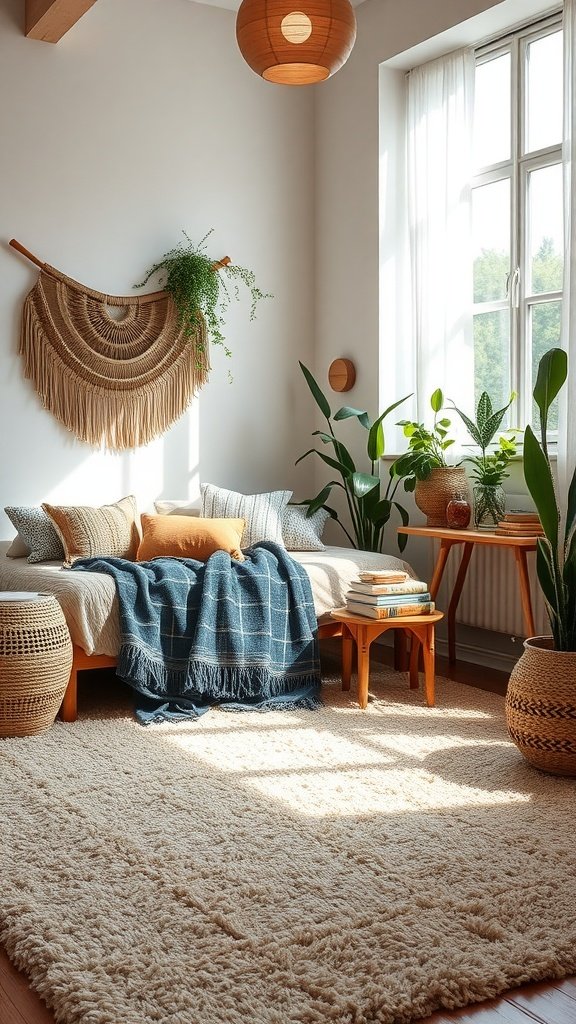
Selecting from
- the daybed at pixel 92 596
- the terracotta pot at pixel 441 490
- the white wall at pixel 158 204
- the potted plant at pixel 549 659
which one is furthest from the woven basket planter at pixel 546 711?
the white wall at pixel 158 204

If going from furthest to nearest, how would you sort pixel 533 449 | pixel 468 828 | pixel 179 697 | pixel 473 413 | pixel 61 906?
pixel 473 413 < pixel 179 697 < pixel 533 449 < pixel 468 828 < pixel 61 906

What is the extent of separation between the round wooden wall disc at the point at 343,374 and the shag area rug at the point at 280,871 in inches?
88.8

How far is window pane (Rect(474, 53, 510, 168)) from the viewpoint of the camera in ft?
15.1

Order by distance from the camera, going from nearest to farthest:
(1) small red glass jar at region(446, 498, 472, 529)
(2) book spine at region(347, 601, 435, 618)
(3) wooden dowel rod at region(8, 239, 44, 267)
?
1. (2) book spine at region(347, 601, 435, 618)
2. (1) small red glass jar at region(446, 498, 472, 529)
3. (3) wooden dowel rod at region(8, 239, 44, 267)

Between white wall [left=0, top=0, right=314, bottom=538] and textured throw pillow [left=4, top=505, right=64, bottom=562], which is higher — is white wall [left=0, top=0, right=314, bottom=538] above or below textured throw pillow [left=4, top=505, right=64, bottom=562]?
above

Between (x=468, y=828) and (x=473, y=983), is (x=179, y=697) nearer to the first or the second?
(x=468, y=828)

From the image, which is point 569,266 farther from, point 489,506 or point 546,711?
point 546,711

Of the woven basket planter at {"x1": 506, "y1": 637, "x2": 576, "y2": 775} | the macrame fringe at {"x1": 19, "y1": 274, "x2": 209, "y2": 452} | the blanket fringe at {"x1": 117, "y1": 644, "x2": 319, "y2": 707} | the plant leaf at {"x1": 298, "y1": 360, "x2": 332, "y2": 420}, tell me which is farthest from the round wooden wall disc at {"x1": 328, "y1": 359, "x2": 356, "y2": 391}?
the woven basket planter at {"x1": 506, "y1": 637, "x2": 576, "y2": 775}

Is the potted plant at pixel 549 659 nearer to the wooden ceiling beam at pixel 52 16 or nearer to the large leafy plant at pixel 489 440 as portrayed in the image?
the large leafy plant at pixel 489 440

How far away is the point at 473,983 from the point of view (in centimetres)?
183

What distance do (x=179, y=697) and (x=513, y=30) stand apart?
3.25m

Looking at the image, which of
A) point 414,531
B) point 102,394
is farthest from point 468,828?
point 102,394

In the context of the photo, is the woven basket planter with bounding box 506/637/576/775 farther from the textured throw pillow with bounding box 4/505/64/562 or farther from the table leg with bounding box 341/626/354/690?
the textured throw pillow with bounding box 4/505/64/562

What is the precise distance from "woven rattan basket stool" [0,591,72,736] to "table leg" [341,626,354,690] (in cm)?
119
